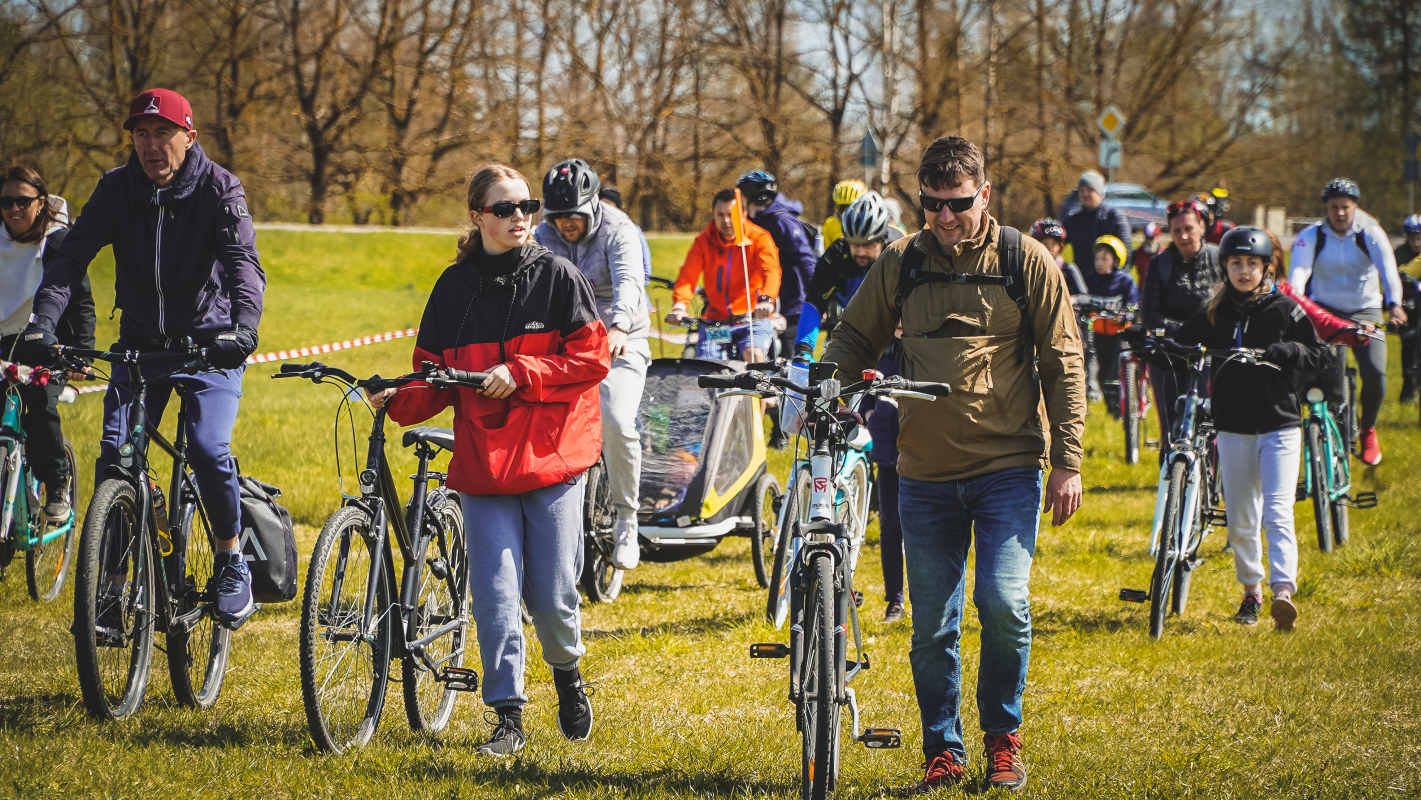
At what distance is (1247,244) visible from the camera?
252 inches

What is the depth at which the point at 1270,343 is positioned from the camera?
6469 millimetres

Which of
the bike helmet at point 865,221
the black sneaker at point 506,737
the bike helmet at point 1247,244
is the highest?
the bike helmet at point 865,221

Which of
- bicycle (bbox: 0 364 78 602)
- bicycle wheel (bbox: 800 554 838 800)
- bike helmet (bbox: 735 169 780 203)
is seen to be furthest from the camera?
bike helmet (bbox: 735 169 780 203)

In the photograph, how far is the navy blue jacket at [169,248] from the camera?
4.83 metres

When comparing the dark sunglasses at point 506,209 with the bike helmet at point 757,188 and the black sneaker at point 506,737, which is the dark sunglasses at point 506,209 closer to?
the black sneaker at point 506,737

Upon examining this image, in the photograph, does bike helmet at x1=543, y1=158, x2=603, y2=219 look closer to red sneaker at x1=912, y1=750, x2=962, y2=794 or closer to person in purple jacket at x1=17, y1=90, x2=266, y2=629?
person in purple jacket at x1=17, y1=90, x2=266, y2=629

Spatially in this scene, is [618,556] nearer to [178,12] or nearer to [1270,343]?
[1270,343]

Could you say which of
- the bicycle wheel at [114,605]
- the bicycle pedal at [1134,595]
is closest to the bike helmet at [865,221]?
the bicycle pedal at [1134,595]

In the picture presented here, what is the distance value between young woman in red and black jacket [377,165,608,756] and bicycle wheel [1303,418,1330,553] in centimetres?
559

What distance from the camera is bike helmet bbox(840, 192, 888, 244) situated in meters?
6.68

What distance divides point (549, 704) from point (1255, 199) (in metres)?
35.8

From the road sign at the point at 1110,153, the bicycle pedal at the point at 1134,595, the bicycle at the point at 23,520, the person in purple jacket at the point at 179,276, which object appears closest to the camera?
the person in purple jacket at the point at 179,276

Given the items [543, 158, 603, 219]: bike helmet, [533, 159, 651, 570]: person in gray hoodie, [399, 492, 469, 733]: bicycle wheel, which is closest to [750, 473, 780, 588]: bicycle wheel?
[533, 159, 651, 570]: person in gray hoodie

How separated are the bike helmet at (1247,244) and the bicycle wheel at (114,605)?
16.6 feet
